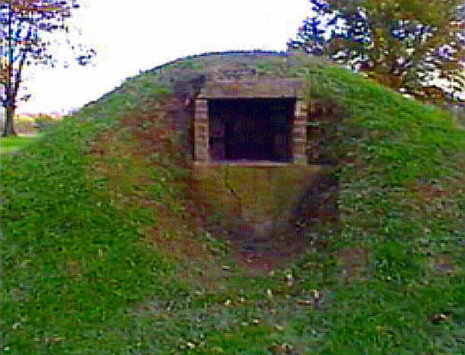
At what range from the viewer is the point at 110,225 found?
4480 millimetres

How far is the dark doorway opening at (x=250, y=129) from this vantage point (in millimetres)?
5742

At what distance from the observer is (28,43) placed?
1698 centimetres

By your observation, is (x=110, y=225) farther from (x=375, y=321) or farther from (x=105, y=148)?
(x=375, y=321)

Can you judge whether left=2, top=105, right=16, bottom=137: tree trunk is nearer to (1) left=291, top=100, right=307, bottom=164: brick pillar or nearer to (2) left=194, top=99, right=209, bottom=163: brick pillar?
(2) left=194, top=99, right=209, bottom=163: brick pillar

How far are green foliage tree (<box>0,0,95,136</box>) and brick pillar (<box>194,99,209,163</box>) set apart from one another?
11874mm

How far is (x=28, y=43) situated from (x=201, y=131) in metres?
12.8

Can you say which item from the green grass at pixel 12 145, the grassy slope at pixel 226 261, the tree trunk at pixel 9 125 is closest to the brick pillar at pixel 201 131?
the grassy slope at pixel 226 261

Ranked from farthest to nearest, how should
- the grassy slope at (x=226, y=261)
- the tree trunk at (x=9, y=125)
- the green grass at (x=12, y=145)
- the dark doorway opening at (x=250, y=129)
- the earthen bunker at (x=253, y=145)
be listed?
the tree trunk at (x=9, y=125) < the green grass at (x=12, y=145) < the dark doorway opening at (x=250, y=129) < the earthen bunker at (x=253, y=145) < the grassy slope at (x=226, y=261)

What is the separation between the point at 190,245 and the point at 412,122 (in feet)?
6.67

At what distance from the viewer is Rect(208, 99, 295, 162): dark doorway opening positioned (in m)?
5.74

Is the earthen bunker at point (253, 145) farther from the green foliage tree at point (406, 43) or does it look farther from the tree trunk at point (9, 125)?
the tree trunk at point (9, 125)

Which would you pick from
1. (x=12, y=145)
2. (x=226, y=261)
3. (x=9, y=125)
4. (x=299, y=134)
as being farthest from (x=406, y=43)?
(x=226, y=261)

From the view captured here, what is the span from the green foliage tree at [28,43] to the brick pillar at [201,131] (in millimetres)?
11874

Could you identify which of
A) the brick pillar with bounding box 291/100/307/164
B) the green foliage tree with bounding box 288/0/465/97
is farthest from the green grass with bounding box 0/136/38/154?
the green foliage tree with bounding box 288/0/465/97
